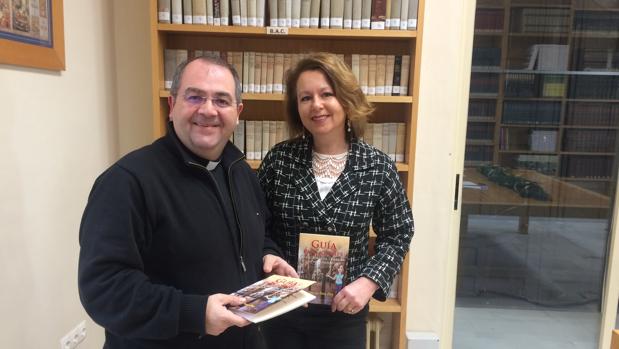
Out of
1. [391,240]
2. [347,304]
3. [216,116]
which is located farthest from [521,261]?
[216,116]

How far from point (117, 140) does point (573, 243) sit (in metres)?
3.09

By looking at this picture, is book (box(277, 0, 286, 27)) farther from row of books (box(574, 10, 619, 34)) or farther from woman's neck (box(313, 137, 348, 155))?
row of books (box(574, 10, 619, 34))

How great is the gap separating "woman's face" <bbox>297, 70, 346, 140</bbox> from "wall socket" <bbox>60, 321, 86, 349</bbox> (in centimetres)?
149

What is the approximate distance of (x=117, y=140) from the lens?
2562 mm

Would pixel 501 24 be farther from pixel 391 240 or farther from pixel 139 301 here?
pixel 139 301

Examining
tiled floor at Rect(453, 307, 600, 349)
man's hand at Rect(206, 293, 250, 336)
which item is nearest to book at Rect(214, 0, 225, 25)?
man's hand at Rect(206, 293, 250, 336)

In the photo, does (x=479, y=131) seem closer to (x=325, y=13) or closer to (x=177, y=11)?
(x=325, y=13)

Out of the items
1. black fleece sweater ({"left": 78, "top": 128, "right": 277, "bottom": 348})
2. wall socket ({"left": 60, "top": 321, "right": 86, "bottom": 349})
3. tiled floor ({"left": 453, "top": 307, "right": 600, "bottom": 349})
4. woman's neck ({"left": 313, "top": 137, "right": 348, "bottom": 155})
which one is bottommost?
tiled floor ({"left": 453, "top": 307, "right": 600, "bottom": 349})

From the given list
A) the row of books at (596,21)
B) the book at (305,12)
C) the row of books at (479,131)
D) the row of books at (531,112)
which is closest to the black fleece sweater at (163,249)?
the book at (305,12)

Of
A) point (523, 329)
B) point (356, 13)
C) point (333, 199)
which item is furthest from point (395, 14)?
point (523, 329)

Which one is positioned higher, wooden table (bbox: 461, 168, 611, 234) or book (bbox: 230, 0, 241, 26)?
book (bbox: 230, 0, 241, 26)

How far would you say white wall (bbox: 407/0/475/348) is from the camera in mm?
2564

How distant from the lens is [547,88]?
2852 mm

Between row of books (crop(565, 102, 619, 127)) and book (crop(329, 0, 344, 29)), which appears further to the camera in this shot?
row of books (crop(565, 102, 619, 127))
